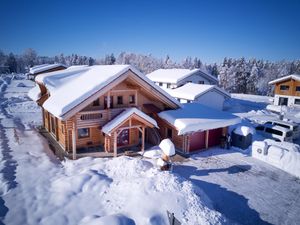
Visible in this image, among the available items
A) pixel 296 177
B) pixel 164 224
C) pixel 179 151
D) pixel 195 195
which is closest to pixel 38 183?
pixel 164 224

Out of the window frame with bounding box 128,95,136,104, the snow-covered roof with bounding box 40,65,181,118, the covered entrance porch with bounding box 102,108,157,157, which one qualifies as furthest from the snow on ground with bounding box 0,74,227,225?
the window frame with bounding box 128,95,136,104

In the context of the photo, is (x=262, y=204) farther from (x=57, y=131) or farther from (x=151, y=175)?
(x=57, y=131)

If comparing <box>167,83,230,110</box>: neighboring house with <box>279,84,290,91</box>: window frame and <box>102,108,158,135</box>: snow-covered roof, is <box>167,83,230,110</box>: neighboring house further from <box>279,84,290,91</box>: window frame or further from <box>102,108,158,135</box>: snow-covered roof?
<box>102,108,158,135</box>: snow-covered roof

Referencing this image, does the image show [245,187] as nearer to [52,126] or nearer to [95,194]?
[95,194]

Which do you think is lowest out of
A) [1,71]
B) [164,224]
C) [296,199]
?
[296,199]

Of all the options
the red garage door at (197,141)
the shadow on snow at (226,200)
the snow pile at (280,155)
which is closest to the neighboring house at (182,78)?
the red garage door at (197,141)
